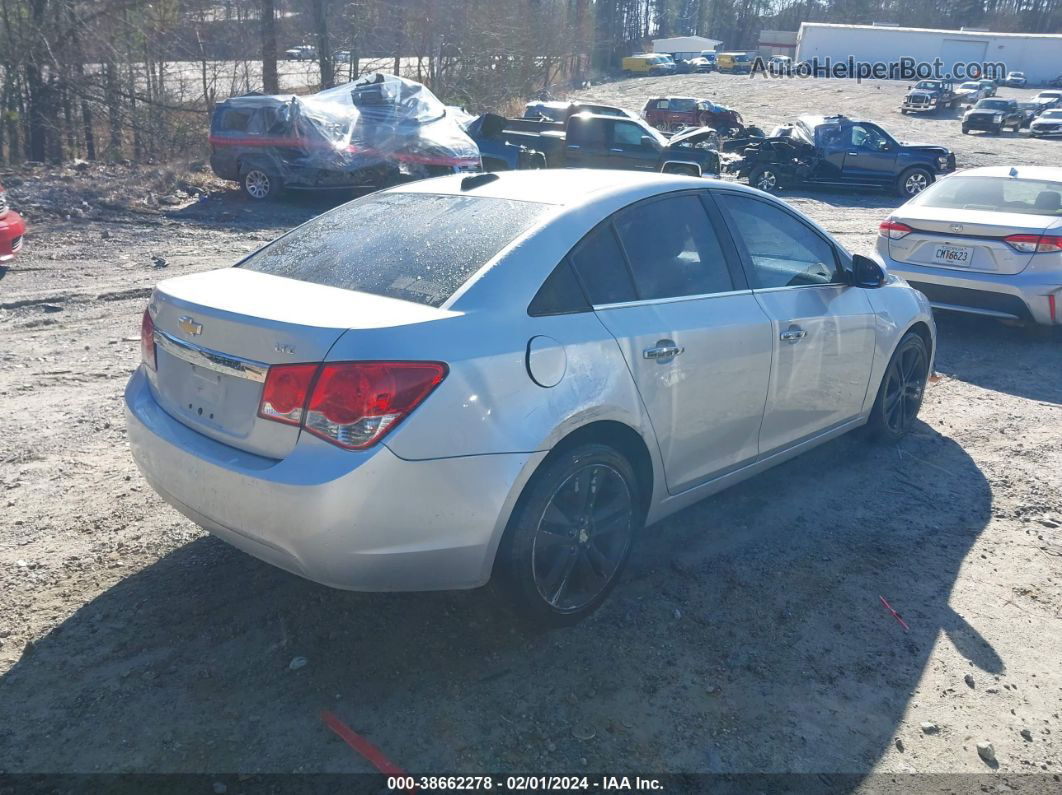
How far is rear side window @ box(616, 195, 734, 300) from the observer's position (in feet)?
12.4

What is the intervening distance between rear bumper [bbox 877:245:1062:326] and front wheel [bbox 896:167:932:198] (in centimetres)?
1441

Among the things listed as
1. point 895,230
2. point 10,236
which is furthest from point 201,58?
point 895,230

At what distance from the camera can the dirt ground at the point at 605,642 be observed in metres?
2.92

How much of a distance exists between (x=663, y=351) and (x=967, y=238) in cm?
529

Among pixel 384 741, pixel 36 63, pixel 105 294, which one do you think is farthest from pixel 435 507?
pixel 36 63

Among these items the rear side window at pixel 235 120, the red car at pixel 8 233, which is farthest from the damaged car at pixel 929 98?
the red car at pixel 8 233

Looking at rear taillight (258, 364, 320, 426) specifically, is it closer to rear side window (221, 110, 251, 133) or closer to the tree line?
rear side window (221, 110, 251, 133)

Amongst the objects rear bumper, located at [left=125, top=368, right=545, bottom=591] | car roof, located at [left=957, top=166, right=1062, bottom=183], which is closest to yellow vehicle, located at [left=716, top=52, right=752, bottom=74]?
car roof, located at [left=957, top=166, right=1062, bottom=183]

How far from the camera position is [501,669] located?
10.8ft

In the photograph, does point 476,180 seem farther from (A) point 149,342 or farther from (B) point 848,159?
(B) point 848,159

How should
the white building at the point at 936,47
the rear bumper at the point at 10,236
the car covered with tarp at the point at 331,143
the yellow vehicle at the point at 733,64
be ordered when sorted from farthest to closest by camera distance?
1. the yellow vehicle at the point at 733,64
2. the white building at the point at 936,47
3. the car covered with tarp at the point at 331,143
4. the rear bumper at the point at 10,236

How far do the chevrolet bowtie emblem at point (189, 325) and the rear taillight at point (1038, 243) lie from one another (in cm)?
675

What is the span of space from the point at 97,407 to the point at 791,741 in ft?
15.1

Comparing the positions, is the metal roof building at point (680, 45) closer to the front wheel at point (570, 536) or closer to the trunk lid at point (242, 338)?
the front wheel at point (570, 536)
